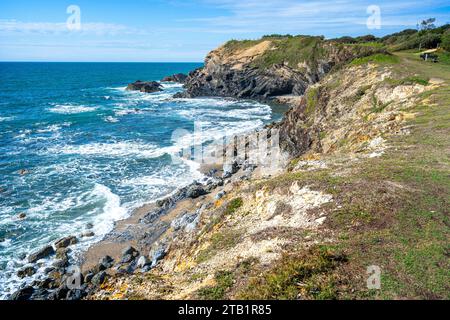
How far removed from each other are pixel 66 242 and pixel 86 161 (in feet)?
57.9

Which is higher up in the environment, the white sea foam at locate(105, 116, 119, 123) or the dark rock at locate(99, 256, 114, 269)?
the white sea foam at locate(105, 116, 119, 123)

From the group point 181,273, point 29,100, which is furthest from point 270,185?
point 29,100

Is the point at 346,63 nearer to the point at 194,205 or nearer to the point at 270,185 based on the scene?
the point at 194,205

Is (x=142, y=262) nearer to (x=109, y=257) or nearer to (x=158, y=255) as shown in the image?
(x=158, y=255)

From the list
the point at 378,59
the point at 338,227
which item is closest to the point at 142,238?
the point at 338,227

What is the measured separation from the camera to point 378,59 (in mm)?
34375

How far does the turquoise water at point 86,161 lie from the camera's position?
81.0ft

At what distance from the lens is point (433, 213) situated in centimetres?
1137

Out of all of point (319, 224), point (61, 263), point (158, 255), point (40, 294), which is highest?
point (319, 224)

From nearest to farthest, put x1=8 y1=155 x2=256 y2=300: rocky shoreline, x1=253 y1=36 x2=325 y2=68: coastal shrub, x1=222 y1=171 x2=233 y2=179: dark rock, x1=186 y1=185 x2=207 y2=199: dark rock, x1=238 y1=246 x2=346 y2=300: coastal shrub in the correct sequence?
x1=238 y1=246 x2=346 y2=300: coastal shrub → x1=8 y1=155 x2=256 y2=300: rocky shoreline → x1=186 y1=185 x2=207 y2=199: dark rock → x1=222 y1=171 x2=233 y2=179: dark rock → x1=253 y1=36 x2=325 y2=68: coastal shrub

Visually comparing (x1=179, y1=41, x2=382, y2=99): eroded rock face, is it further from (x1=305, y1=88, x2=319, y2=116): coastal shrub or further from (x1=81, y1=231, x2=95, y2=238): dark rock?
Result: (x1=81, y1=231, x2=95, y2=238): dark rock

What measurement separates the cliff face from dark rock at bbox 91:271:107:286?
2619 inches

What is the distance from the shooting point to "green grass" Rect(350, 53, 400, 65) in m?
33.7

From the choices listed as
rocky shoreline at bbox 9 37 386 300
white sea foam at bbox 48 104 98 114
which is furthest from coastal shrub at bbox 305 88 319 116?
white sea foam at bbox 48 104 98 114
